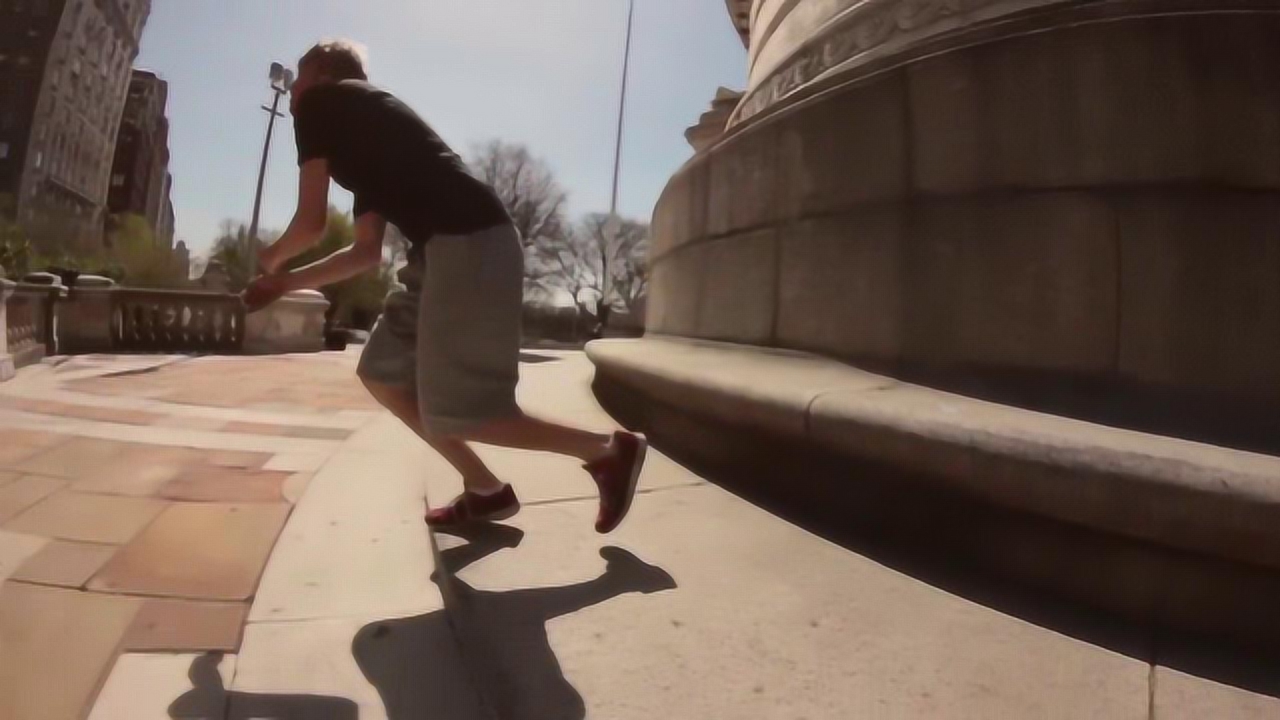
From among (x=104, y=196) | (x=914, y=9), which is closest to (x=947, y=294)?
(x=914, y=9)

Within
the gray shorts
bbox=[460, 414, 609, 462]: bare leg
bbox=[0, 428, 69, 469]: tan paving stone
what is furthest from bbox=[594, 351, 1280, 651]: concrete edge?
bbox=[0, 428, 69, 469]: tan paving stone

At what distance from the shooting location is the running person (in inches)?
69.7

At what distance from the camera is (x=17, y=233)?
1302 inches

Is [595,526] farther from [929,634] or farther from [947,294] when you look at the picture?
[947,294]

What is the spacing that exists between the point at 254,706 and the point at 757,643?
3.38 ft

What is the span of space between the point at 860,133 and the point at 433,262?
1.73 m

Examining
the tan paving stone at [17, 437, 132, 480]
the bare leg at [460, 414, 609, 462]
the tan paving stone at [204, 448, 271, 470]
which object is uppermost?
the bare leg at [460, 414, 609, 462]

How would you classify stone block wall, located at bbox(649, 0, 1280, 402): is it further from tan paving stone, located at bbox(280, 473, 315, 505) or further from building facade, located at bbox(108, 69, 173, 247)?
building facade, located at bbox(108, 69, 173, 247)

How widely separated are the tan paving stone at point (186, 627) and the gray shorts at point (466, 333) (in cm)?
69

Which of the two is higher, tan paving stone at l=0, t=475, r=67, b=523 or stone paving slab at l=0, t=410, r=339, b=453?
stone paving slab at l=0, t=410, r=339, b=453

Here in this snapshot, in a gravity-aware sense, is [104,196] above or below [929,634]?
above

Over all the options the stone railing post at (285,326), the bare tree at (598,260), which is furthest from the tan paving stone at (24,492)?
the bare tree at (598,260)

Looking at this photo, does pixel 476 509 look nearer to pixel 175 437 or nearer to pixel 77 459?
pixel 77 459

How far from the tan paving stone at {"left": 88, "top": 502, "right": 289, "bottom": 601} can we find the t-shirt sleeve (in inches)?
49.0
